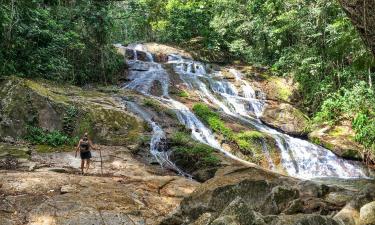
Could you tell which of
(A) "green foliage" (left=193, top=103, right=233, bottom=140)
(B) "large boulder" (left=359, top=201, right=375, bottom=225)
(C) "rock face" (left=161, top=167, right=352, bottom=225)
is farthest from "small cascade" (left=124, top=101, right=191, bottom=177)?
(B) "large boulder" (left=359, top=201, right=375, bottom=225)

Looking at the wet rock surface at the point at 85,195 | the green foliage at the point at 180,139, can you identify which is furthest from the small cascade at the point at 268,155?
the wet rock surface at the point at 85,195

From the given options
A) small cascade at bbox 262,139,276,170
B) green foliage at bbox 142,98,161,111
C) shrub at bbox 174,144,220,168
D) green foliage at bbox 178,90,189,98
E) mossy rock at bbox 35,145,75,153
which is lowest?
small cascade at bbox 262,139,276,170

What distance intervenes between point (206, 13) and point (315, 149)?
19.7 metres

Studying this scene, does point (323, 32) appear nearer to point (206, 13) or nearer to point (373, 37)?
point (206, 13)

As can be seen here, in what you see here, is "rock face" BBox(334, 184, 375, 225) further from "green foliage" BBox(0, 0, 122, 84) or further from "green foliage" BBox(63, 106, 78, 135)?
"green foliage" BBox(0, 0, 122, 84)

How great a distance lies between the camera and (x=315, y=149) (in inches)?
666

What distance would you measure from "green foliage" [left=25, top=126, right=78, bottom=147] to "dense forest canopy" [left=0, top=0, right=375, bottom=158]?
11.0 ft

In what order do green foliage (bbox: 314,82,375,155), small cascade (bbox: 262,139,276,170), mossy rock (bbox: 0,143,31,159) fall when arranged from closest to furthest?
mossy rock (bbox: 0,143,31,159) → small cascade (bbox: 262,139,276,170) → green foliage (bbox: 314,82,375,155)

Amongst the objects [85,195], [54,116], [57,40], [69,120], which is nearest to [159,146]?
[69,120]

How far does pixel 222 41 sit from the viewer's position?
32250 mm

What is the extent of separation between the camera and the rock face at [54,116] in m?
13.9

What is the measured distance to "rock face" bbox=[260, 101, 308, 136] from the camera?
20.0 m

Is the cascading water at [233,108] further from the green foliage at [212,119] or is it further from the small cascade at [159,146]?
the small cascade at [159,146]

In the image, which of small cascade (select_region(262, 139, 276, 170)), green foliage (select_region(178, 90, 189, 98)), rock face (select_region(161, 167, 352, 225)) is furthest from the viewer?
green foliage (select_region(178, 90, 189, 98))
